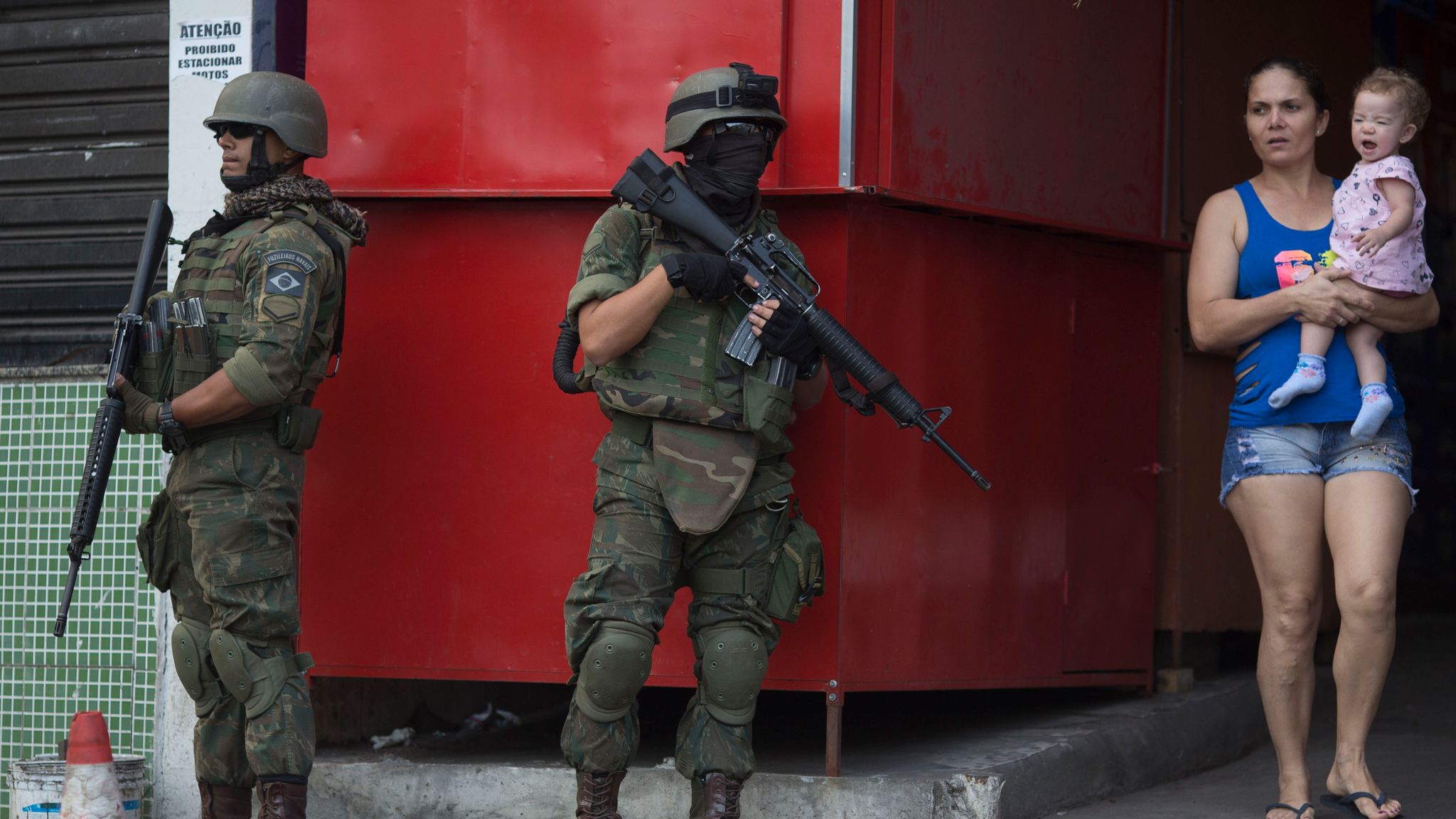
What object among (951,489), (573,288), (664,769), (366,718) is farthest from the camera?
(366,718)

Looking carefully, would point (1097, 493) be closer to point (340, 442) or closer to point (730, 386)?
point (730, 386)

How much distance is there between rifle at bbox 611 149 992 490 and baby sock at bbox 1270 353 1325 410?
2.63ft

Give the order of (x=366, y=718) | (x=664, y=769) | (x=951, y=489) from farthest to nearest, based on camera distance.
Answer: (x=366, y=718)
(x=951, y=489)
(x=664, y=769)

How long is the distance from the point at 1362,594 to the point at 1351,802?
0.57m

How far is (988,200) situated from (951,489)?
2.98 feet

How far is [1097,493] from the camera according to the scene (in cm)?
527

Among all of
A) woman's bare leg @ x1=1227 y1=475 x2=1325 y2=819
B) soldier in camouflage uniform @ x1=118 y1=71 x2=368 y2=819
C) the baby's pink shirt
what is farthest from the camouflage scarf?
the baby's pink shirt

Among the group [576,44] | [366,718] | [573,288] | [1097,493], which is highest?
[576,44]

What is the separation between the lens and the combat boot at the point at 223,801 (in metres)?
4.23

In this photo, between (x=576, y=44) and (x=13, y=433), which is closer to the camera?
(x=576, y=44)

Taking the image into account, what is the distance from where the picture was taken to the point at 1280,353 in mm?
4031

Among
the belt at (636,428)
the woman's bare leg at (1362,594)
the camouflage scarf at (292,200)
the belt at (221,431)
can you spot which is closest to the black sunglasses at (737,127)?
the belt at (636,428)

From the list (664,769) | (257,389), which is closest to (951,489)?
(664,769)

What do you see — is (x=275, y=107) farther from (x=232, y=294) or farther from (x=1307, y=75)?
(x=1307, y=75)
